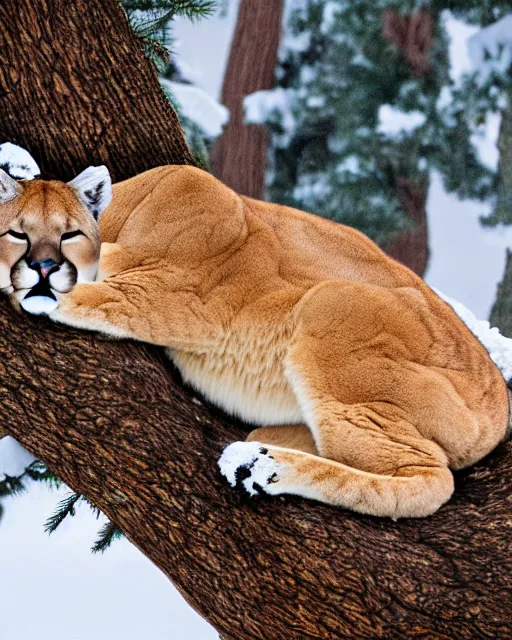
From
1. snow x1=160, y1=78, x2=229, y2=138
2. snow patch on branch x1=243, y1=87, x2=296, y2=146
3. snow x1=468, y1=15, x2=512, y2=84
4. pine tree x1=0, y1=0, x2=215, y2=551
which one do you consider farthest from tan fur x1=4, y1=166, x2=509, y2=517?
snow x1=468, y1=15, x2=512, y2=84

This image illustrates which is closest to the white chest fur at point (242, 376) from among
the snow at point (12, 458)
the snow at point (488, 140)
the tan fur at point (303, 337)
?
the tan fur at point (303, 337)

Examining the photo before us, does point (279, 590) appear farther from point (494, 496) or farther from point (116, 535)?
point (116, 535)

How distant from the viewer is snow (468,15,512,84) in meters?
10.3

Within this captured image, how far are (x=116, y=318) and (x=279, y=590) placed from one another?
1.07 m

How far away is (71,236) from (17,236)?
0.21m

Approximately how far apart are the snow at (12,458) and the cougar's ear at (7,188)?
1815 millimetres

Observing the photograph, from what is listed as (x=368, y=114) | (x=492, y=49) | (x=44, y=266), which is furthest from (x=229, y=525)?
(x=492, y=49)

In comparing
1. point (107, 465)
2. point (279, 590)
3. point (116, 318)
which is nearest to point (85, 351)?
point (116, 318)

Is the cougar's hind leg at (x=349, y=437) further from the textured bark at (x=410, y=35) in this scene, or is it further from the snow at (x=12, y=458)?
the textured bark at (x=410, y=35)

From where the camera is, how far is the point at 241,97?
10.5 meters

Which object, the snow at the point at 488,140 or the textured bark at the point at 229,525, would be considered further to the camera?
the snow at the point at 488,140

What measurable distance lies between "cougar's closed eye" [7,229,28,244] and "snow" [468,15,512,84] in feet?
27.2

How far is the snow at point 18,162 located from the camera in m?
3.45

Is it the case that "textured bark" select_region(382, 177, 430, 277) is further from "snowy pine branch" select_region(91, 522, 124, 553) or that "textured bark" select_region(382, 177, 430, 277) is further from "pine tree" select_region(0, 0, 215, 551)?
"snowy pine branch" select_region(91, 522, 124, 553)
